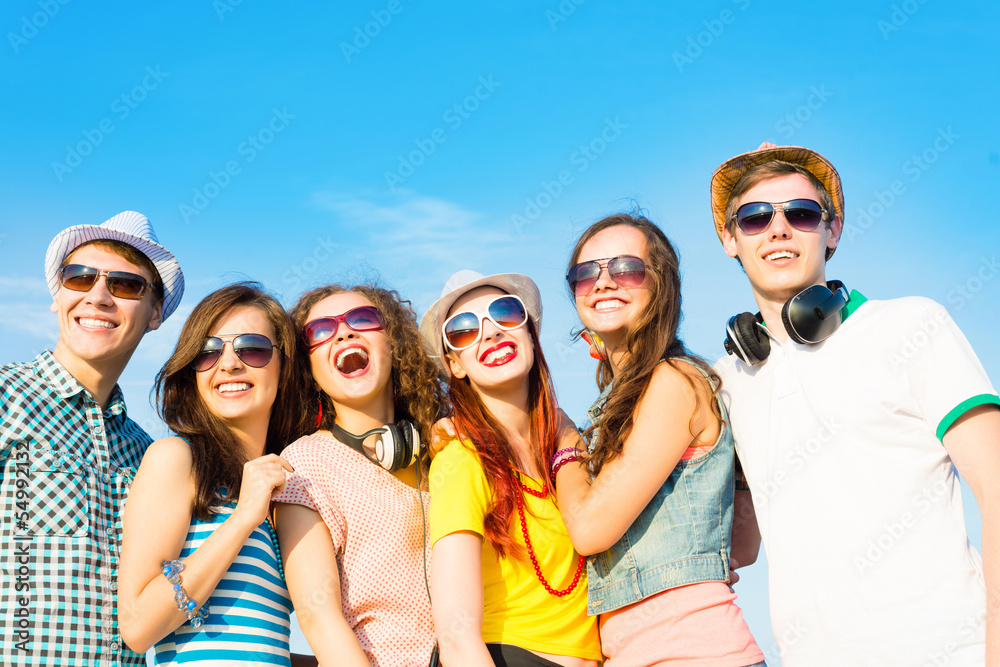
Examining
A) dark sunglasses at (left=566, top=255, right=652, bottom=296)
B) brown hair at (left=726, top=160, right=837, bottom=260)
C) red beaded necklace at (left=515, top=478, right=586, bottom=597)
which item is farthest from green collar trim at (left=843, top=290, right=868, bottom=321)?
red beaded necklace at (left=515, top=478, right=586, bottom=597)

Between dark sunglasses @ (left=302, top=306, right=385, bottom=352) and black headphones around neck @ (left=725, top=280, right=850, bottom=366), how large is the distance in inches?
93.6

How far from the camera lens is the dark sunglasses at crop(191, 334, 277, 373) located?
4.98m

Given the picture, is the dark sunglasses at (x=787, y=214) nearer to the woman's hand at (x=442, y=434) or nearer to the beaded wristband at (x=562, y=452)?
the beaded wristband at (x=562, y=452)

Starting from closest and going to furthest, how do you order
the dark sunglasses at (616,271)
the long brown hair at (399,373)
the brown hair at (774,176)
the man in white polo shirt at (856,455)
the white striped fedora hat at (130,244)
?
the man in white polo shirt at (856,455), the dark sunglasses at (616,271), the brown hair at (774,176), the long brown hair at (399,373), the white striped fedora hat at (130,244)

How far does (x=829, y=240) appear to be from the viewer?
16.2ft

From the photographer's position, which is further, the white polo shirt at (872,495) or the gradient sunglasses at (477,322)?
the gradient sunglasses at (477,322)

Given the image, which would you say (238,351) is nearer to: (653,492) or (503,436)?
(503,436)

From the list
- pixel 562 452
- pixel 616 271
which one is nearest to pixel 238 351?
pixel 562 452

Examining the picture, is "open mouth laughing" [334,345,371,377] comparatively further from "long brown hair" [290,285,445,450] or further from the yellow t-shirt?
the yellow t-shirt

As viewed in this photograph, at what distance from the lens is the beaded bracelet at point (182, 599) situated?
13.2 feet

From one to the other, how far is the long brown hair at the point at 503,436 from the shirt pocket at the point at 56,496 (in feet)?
7.69

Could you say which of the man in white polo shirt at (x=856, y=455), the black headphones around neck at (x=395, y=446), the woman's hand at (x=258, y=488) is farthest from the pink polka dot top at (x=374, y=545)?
the man in white polo shirt at (x=856, y=455)

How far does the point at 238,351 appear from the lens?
16.4ft

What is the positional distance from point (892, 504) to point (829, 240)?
1.79 m
